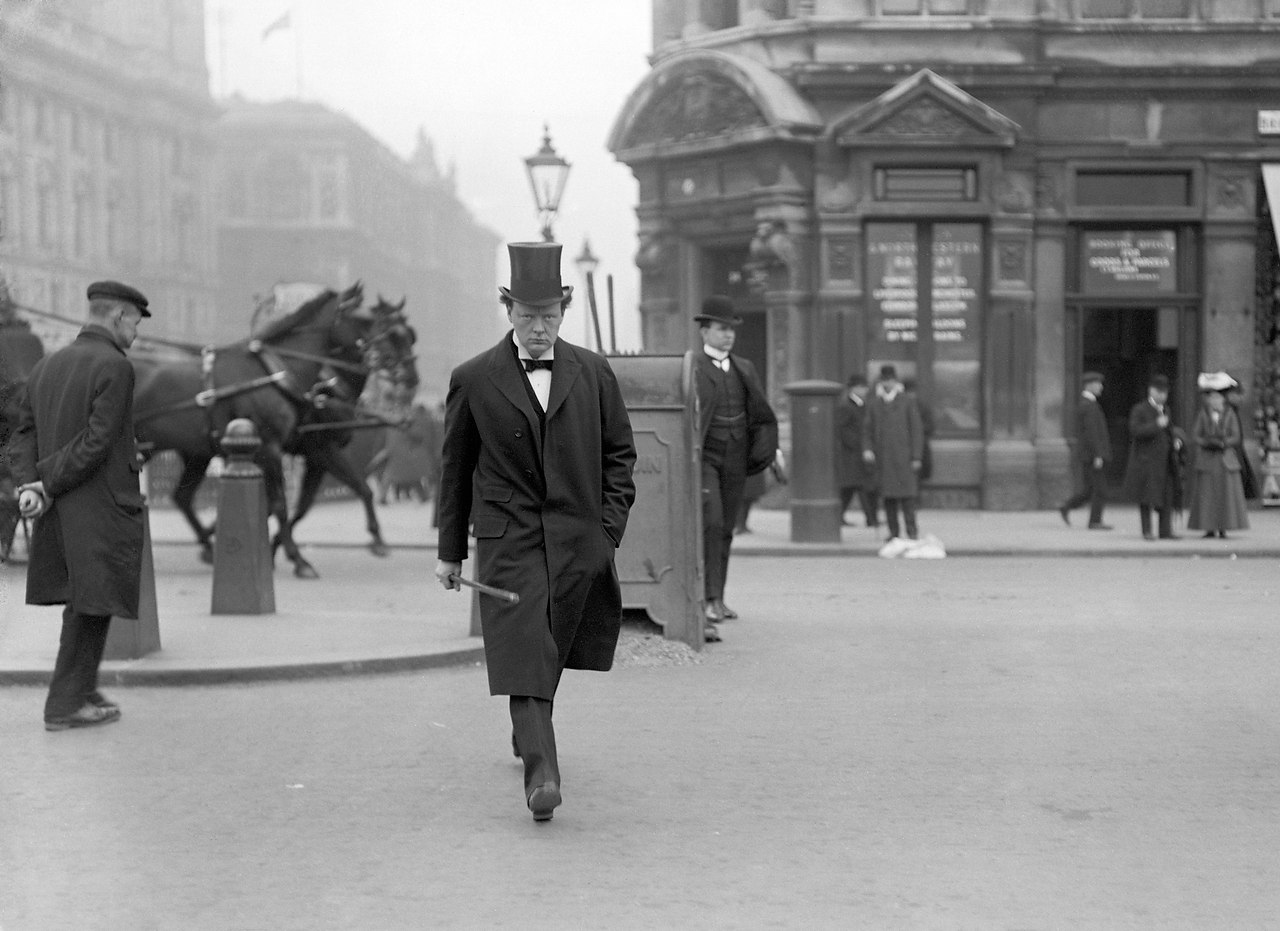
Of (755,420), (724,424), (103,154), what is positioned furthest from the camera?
(103,154)

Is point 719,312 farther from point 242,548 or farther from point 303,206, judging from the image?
point 303,206

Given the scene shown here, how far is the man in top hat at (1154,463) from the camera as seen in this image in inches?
754

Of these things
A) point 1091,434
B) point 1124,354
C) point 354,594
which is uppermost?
point 1124,354

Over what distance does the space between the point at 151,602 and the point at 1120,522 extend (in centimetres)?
1442

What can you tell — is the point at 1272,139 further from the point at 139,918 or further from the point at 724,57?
the point at 139,918

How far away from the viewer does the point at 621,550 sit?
1058cm

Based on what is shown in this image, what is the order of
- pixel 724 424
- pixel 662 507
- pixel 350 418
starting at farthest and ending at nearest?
pixel 350 418, pixel 724 424, pixel 662 507

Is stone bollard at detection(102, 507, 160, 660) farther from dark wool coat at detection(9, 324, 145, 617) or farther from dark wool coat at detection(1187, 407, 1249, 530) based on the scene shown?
dark wool coat at detection(1187, 407, 1249, 530)

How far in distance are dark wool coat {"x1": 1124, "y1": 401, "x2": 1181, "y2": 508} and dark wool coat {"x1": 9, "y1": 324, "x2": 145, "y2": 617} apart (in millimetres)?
13227

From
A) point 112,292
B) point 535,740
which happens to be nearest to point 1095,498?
point 112,292

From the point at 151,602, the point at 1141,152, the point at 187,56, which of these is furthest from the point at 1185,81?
the point at 151,602

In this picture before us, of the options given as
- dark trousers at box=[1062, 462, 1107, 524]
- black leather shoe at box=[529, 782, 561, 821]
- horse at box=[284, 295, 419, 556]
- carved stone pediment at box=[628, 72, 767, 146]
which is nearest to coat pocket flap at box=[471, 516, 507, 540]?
black leather shoe at box=[529, 782, 561, 821]

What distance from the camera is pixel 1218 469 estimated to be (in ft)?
63.5

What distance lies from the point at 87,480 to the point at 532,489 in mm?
2573
